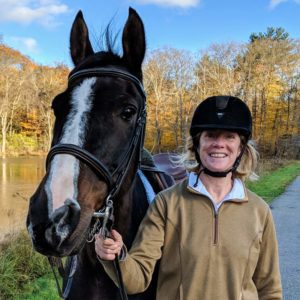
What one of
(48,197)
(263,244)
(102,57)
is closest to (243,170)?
(263,244)

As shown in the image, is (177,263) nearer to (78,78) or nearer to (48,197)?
(48,197)

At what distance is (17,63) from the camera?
4538 cm

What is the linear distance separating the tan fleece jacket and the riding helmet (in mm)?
378

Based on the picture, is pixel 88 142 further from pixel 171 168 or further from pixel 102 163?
pixel 171 168

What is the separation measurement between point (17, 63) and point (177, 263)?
4743 centimetres

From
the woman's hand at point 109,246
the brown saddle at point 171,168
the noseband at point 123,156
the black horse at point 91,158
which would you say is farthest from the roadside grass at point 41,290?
the noseband at point 123,156

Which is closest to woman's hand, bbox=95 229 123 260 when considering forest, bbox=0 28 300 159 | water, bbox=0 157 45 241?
water, bbox=0 157 45 241

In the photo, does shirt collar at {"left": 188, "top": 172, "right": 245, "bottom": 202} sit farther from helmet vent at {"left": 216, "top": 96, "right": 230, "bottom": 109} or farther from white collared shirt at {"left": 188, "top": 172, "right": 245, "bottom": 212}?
helmet vent at {"left": 216, "top": 96, "right": 230, "bottom": 109}

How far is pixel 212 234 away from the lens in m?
2.00

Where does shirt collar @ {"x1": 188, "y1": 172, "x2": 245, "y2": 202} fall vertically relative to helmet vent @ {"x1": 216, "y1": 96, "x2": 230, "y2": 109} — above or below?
below

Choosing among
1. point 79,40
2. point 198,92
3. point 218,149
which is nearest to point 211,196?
point 218,149

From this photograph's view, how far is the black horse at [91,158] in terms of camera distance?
148 centimetres

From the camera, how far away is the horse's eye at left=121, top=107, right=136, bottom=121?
186 centimetres

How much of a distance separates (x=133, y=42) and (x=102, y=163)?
81 cm
